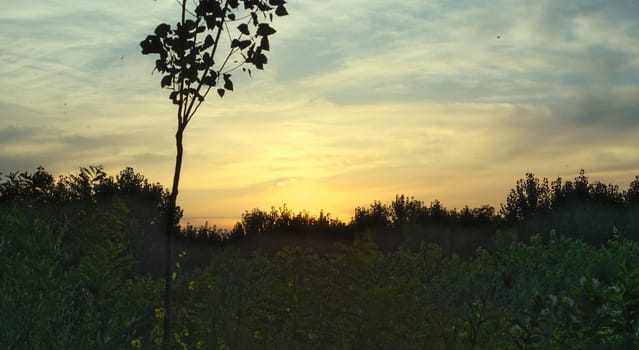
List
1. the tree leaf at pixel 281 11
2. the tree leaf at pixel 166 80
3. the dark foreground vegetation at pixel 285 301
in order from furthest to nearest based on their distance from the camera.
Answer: the tree leaf at pixel 166 80 → the tree leaf at pixel 281 11 → the dark foreground vegetation at pixel 285 301

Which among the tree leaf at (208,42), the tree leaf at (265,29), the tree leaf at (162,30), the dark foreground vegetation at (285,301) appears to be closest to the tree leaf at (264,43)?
the tree leaf at (265,29)

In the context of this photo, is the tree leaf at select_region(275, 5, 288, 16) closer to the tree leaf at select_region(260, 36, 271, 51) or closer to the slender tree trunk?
the tree leaf at select_region(260, 36, 271, 51)

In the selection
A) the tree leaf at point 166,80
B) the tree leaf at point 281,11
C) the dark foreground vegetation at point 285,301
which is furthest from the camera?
the tree leaf at point 166,80

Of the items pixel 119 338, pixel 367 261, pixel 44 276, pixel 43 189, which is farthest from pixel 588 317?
pixel 43 189

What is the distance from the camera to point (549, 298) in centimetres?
550

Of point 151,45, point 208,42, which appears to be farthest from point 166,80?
point 208,42

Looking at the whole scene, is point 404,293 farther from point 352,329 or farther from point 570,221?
point 570,221

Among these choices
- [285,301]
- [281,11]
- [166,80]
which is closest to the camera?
[285,301]

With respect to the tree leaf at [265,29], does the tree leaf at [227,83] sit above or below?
below

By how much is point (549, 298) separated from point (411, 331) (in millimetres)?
1097

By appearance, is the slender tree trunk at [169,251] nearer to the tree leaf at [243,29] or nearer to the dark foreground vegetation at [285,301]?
the dark foreground vegetation at [285,301]

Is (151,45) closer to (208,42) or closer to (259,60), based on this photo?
(208,42)

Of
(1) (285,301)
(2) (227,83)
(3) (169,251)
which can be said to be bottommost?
(1) (285,301)

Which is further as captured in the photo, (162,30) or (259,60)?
(259,60)
